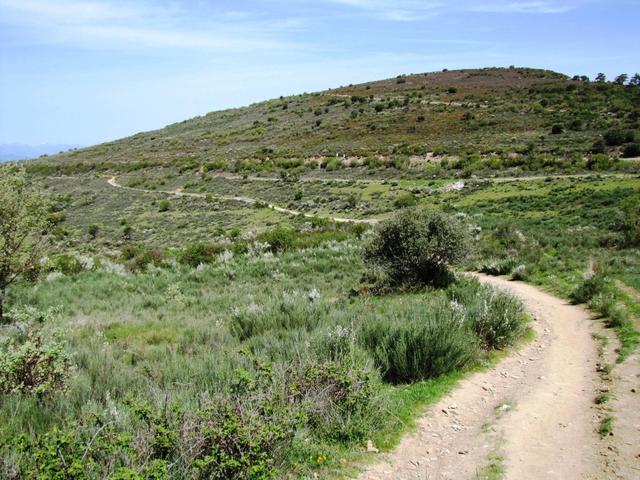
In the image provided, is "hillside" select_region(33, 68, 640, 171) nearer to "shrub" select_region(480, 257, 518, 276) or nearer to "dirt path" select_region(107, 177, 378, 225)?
"dirt path" select_region(107, 177, 378, 225)

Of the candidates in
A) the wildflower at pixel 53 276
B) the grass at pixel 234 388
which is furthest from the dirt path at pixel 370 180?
the wildflower at pixel 53 276

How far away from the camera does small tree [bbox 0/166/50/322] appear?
37.2ft

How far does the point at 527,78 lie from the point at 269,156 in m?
58.2

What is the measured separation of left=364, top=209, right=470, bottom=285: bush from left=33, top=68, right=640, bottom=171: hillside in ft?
101

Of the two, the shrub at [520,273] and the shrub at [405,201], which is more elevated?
the shrub at [405,201]

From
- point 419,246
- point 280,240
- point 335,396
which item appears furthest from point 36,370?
point 280,240

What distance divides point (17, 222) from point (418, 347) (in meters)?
10.0

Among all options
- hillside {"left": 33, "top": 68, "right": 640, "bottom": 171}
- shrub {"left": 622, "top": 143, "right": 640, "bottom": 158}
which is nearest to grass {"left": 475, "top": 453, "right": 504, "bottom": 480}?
hillside {"left": 33, "top": 68, "right": 640, "bottom": 171}

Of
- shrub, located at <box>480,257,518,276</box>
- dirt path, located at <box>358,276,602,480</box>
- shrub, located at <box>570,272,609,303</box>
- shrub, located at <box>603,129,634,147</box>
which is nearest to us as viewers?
dirt path, located at <box>358,276,602,480</box>

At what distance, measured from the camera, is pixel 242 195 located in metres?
49.3

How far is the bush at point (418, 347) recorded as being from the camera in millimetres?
6789

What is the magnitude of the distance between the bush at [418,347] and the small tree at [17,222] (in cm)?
914

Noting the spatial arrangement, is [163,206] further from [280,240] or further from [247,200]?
[280,240]

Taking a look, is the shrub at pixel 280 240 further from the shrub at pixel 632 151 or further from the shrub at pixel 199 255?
the shrub at pixel 632 151
